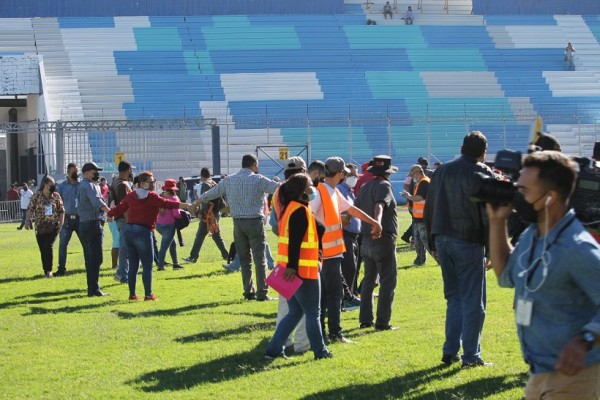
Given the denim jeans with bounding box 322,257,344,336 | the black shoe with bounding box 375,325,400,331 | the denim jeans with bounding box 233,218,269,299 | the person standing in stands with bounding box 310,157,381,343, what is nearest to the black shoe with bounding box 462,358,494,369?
the person standing in stands with bounding box 310,157,381,343

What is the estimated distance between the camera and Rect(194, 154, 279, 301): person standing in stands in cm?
1405

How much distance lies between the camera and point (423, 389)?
8.13 m

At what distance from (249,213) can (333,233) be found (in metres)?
3.53

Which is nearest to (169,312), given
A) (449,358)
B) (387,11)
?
(449,358)

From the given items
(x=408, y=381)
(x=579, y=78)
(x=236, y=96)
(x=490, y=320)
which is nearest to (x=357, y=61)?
(x=236, y=96)

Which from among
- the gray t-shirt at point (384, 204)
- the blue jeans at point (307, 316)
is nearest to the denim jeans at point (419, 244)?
the gray t-shirt at point (384, 204)

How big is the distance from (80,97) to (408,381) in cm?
3915

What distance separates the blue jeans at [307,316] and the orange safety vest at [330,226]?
1141 mm

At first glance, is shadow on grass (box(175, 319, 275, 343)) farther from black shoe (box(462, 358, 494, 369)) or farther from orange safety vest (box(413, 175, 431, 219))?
orange safety vest (box(413, 175, 431, 219))

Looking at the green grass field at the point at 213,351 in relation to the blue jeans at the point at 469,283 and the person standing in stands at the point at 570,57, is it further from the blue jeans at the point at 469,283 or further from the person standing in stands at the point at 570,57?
the person standing in stands at the point at 570,57

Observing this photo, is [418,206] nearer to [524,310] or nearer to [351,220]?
[351,220]

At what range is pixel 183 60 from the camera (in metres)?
49.2

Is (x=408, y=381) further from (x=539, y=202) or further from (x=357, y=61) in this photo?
(x=357, y=61)

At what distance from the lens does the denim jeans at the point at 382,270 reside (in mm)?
11117
